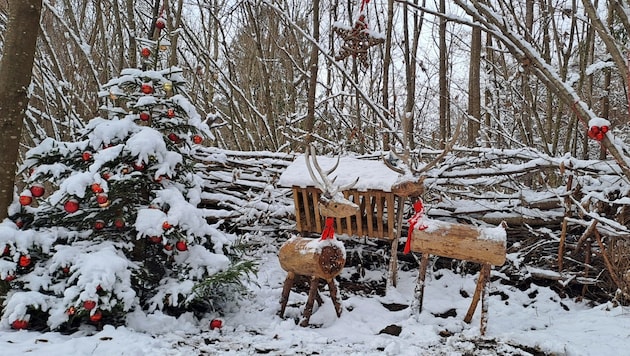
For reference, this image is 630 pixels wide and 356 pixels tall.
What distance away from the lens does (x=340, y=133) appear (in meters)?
8.27

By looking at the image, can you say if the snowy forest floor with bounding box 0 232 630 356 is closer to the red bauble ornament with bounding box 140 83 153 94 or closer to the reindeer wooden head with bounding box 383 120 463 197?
the reindeer wooden head with bounding box 383 120 463 197

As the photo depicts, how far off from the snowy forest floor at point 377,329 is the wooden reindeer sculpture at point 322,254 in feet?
0.77

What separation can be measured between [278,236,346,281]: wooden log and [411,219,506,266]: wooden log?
65 cm

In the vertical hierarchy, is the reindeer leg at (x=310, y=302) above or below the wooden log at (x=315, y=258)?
below

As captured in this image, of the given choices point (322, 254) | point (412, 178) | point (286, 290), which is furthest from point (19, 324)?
point (412, 178)

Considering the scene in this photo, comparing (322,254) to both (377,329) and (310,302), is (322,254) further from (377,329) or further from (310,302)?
(377,329)

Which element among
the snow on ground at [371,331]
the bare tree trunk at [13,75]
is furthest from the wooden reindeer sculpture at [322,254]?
the bare tree trunk at [13,75]

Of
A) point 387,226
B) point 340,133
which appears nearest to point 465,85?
point 340,133

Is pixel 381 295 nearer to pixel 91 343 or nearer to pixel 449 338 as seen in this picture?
pixel 449 338

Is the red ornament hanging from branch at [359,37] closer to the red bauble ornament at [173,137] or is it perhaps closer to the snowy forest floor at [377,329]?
the red bauble ornament at [173,137]

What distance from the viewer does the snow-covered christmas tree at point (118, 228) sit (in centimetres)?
328

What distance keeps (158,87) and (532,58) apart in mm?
2993

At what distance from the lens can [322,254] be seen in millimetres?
3711

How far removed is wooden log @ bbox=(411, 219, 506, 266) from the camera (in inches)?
139
